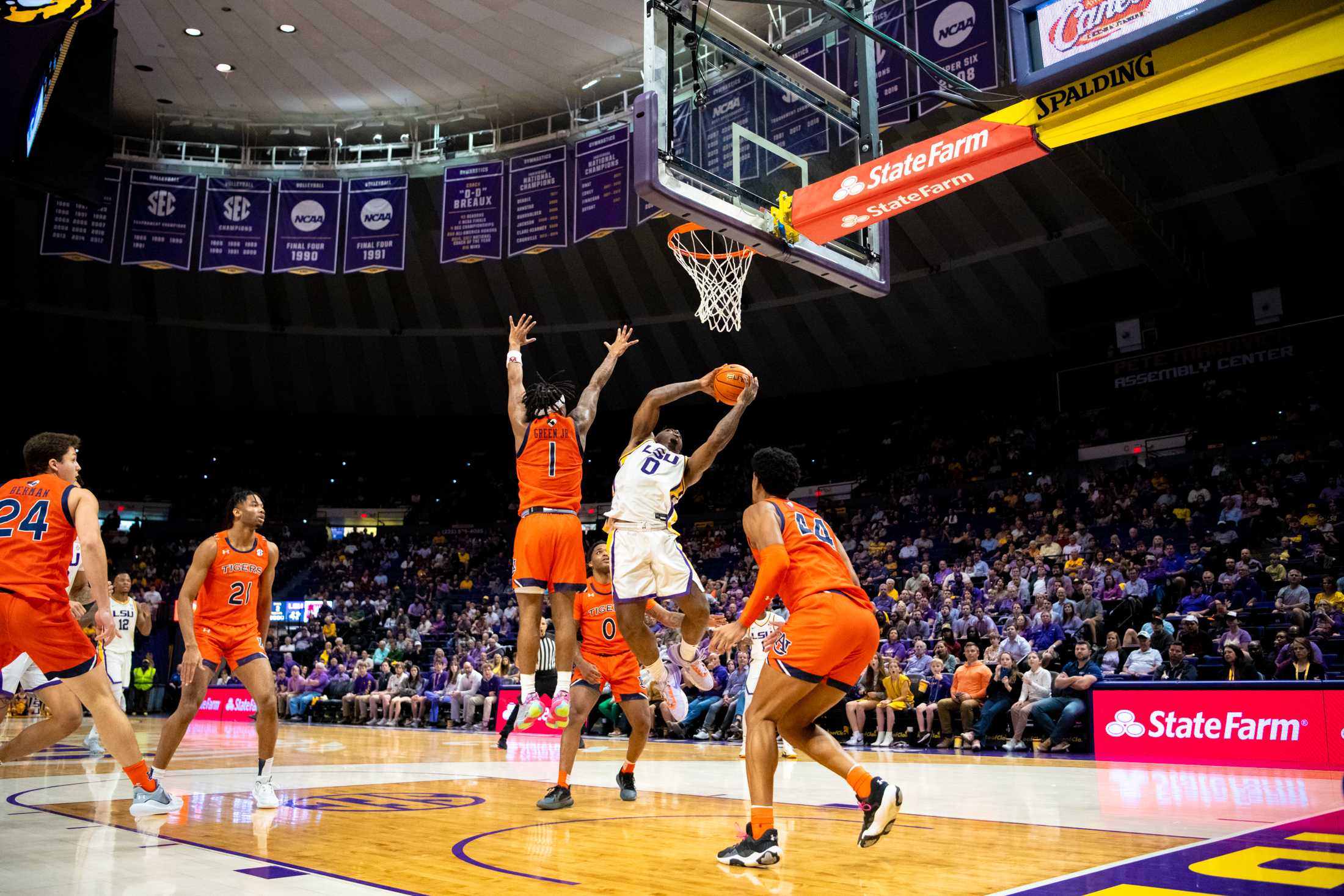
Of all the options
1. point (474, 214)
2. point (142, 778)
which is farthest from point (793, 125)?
point (474, 214)

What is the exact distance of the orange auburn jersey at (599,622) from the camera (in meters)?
7.36

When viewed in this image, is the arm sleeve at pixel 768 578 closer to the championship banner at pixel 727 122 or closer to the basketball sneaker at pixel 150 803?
the basketball sneaker at pixel 150 803

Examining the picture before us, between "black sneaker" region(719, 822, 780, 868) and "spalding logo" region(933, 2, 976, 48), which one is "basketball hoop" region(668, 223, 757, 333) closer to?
"spalding logo" region(933, 2, 976, 48)

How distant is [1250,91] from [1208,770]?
5886 millimetres

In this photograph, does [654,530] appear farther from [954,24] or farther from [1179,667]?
[954,24]

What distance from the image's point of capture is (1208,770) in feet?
30.5

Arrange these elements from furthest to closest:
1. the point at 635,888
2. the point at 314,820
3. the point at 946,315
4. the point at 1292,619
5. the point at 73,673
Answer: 1. the point at 946,315
2. the point at 1292,619
3. the point at 314,820
4. the point at 73,673
5. the point at 635,888

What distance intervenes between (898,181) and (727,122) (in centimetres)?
156

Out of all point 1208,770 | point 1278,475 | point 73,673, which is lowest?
point 1208,770

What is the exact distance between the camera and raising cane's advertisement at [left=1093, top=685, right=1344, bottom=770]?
940cm

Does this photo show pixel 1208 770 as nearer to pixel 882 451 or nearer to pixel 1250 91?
pixel 1250 91

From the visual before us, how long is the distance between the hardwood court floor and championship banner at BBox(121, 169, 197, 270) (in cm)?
1296

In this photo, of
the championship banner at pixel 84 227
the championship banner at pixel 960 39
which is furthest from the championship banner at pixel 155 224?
the championship banner at pixel 960 39

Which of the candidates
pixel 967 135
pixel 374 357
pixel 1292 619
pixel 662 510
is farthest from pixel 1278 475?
pixel 374 357
